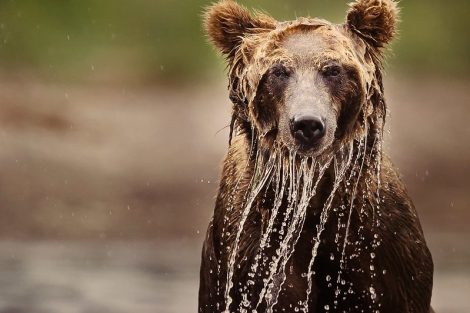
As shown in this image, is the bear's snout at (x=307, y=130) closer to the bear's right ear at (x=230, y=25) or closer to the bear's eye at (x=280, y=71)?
the bear's eye at (x=280, y=71)

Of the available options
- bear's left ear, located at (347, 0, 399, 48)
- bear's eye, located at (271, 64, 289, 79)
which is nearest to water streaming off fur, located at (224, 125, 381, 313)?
bear's eye, located at (271, 64, 289, 79)

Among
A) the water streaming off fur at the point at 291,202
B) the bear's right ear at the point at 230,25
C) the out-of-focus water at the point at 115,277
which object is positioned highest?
the out-of-focus water at the point at 115,277

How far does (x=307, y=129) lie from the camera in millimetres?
6301

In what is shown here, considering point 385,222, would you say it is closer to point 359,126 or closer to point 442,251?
point 359,126

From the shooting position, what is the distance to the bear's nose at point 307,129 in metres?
6.27

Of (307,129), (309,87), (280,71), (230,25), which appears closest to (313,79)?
(309,87)

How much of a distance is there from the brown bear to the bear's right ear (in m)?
0.11

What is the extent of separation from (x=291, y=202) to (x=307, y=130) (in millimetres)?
515

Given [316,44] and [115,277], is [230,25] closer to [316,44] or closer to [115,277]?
[316,44]

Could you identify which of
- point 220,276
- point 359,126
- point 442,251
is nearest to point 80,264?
point 442,251

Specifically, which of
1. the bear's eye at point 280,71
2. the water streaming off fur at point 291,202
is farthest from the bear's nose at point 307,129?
the bear's eye at point 280,71

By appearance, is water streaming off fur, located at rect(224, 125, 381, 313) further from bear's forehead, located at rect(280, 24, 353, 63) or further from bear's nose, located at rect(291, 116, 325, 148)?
bear's forehead, located at rect(280, 24, 353, 63)

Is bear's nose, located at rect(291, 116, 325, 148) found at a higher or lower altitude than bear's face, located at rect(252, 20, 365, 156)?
lower

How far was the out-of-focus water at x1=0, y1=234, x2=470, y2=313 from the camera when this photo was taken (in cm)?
1057
